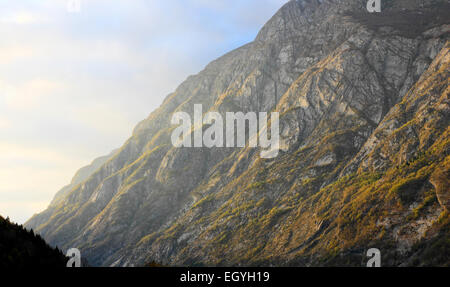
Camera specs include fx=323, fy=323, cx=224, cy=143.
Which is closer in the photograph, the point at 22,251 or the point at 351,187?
the point at 22,251

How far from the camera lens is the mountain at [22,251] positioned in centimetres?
3766

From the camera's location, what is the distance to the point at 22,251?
133 feet

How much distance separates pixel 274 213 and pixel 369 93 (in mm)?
90925

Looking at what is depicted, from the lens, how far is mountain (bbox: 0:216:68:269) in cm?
3766

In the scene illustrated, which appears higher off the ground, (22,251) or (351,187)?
(22,251)

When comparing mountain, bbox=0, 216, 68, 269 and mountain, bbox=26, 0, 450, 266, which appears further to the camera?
mountain, bbox=26, 0, 450, 266

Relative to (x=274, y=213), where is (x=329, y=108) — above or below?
above

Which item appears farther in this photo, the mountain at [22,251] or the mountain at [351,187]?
the mountain at [351,187]

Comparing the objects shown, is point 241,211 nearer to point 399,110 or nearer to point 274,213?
point 274,213

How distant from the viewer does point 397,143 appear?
139m
